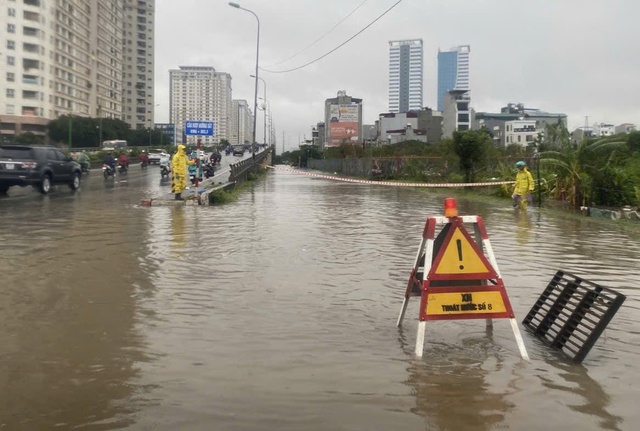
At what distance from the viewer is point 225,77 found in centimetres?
12950

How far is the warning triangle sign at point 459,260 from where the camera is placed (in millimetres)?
5387

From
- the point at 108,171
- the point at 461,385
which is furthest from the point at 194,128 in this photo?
the point at 461,385

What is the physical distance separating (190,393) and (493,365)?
2397 mm

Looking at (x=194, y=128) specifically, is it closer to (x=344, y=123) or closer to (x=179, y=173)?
(x=179, y=173)

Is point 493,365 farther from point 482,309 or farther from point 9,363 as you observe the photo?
point 9,363

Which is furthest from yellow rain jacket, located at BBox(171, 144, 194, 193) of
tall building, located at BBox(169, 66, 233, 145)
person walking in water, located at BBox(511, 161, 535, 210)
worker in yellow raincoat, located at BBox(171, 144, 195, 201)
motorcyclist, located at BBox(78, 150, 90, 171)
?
tall building, located at BBox(169, 66, 233, 145)

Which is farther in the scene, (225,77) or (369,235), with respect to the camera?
(225,77)

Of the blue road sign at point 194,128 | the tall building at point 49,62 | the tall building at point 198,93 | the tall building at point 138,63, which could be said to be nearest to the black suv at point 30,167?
the blue road sign at point 194,128

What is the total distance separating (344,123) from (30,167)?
4394 inches

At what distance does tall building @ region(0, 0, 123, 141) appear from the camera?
290 ft

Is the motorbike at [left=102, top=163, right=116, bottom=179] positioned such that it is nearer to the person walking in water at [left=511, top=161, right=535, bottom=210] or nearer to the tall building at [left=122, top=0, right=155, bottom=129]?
the person walking in water at [left=511, top=161, right=535, bottom=210]

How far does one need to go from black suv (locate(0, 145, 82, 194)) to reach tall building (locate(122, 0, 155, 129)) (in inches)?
5215

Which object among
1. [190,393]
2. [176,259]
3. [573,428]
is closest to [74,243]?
[176,259]

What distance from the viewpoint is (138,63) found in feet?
525
